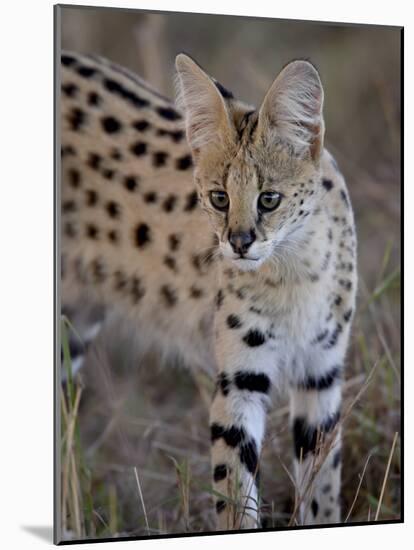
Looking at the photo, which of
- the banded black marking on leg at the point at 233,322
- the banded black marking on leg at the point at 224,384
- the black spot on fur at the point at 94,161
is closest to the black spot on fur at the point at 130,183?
the black spot on fur at the point at 94,161

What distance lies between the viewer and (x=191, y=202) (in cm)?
441

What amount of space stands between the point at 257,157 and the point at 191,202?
0.69 metres

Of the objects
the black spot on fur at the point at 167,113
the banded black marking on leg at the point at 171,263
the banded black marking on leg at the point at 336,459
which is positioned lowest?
the banded black marking on leg at the point at 336,459

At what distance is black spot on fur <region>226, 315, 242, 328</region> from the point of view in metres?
3.93

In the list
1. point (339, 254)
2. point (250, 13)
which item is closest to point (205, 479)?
point (339, 254)

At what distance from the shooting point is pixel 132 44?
16.2ft

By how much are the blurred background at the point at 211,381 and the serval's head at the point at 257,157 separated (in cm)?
44

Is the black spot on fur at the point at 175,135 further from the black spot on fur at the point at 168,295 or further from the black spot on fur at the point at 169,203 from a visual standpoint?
the black spot on fur at the point at 168,295

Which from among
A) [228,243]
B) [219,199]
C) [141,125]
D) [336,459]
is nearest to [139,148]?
[141,125]

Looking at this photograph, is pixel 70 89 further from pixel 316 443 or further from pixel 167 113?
pixel 316 443

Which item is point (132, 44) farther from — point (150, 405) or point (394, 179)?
point (150, 405)

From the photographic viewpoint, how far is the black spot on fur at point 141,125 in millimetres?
4523

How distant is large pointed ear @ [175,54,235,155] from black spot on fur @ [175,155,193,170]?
1.89 ft

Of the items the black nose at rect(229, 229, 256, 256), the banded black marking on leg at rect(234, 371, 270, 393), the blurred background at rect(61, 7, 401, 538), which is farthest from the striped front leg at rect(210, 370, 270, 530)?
the black nose at rect(229, 229, 256, 256)
